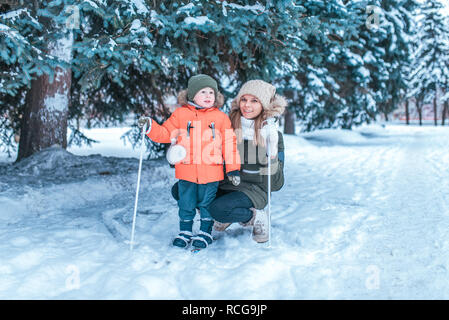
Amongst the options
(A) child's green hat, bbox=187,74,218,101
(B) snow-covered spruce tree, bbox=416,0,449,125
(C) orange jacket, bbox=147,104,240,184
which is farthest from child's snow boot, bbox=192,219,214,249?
(B) snow-covered spruce tree, bbox=416,0,449,125

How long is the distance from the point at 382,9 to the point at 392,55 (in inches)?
64.8

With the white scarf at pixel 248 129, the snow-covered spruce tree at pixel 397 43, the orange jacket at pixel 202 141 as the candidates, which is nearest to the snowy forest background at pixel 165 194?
the orange jacket at pixel 202 141

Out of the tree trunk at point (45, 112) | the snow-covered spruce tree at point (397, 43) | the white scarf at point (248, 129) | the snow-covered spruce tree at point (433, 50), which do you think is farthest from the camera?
the snow-covered spruce tree at point (433, 50)

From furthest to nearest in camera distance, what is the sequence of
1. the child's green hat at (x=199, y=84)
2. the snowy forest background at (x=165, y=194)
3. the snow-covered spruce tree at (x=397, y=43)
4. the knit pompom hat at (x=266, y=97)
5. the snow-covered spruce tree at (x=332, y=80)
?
1. the snow-covered spruce tree at (x=397, y=43)
2. the snow-covered spruce tree at (x=332, y=80)
3. the knit pompom hat at (x=266, y=97)
4. the child's green hat at (x=199, y=84)
5. the snowy forest background at (x=165, y=194)

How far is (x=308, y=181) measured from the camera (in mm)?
6715

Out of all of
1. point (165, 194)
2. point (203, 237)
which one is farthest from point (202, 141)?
point (165, 194)

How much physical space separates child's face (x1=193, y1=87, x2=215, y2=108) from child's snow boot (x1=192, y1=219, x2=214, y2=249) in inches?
41.1

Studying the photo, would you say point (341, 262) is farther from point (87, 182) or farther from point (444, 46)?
point (444, 46)

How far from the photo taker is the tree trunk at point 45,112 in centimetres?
639

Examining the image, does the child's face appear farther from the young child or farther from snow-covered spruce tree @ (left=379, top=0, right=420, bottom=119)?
snow-covered spruce tree @ (left=379, top=0, right=420, bottom=119)

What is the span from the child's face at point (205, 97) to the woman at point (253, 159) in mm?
343

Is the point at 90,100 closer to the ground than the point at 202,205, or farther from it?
farther from it

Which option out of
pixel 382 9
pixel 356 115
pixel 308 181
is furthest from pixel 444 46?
pixel 308 181

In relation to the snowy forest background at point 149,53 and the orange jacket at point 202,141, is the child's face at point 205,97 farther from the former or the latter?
the snowy forest background at point 149,53
